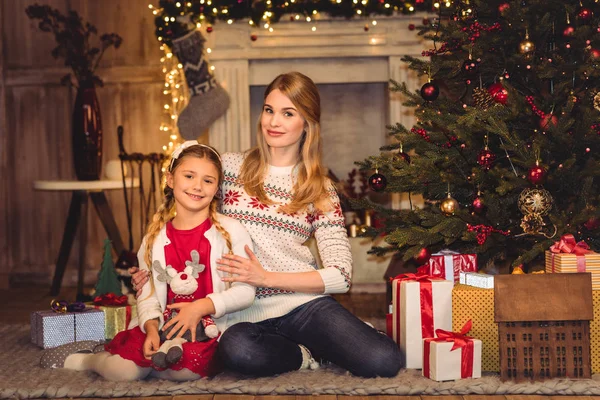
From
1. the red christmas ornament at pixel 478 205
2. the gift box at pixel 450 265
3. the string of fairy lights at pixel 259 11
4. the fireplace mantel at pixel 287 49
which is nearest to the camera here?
the gift box at pixel 450 265

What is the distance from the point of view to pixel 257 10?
4.54 meters

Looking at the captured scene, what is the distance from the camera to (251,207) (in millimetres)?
2732

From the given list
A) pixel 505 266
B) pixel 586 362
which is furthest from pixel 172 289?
pixel 505 266

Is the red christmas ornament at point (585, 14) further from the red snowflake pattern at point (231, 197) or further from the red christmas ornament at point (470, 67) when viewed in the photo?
the red snowflake pattern at point (231, 197)

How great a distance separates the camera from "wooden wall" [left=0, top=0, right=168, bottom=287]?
5.11m

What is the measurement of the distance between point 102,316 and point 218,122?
5.86 ft

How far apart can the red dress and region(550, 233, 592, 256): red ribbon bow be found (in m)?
1.07

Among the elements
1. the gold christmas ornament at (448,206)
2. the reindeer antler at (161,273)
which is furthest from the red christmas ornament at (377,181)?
the reindeer antler at (161,273)

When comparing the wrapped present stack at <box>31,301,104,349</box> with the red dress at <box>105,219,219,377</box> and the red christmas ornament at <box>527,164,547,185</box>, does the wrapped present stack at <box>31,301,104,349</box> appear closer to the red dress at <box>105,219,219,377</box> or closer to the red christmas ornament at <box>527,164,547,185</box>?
the red dress at <box>105,219,219,377</box>

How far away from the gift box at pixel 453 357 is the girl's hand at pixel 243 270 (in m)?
0.52

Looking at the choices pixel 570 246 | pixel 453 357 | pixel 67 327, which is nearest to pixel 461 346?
pixel 453 357

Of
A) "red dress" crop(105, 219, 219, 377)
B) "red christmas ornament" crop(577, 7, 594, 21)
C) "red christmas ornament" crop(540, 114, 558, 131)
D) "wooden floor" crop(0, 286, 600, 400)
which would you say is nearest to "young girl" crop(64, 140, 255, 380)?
"red dress" crop(105, 219, 219, 377)

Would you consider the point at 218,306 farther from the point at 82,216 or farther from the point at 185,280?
the point at 82,216

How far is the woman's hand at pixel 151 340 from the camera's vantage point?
8.13ft
